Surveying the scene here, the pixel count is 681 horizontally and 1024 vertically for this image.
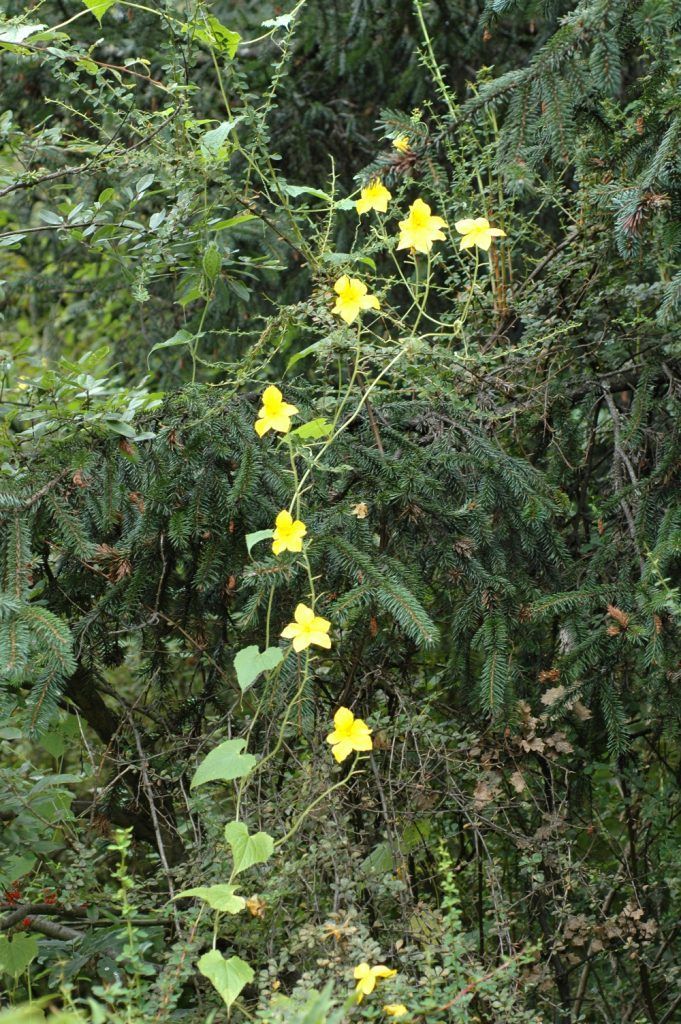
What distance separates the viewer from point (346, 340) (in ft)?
7.25

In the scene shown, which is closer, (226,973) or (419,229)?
(226,973)

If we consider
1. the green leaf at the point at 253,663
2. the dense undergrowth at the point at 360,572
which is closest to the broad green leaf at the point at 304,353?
the dense undergrowth at the point at 360,572

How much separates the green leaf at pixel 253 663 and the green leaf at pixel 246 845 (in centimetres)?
23

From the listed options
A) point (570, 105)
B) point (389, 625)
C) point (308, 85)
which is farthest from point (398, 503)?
point (308, 85)

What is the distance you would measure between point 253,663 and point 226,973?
49 centimetres

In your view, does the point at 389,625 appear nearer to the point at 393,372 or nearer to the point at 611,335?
the point at 393,372

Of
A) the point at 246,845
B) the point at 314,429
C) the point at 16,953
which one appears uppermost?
the point at 314,429

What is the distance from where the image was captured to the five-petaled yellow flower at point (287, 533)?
1.98 metres

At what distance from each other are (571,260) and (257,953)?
1.67 m

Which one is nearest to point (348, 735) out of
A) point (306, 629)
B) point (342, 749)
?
point (342, 749)

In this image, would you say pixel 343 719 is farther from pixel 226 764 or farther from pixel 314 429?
pixel 314 429

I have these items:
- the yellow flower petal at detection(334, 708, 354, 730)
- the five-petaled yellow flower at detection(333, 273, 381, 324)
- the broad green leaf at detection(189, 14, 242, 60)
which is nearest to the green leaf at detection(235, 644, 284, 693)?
the yellow flower petal at detection(334, 708, 354, 730)

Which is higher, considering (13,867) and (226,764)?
(226,764)

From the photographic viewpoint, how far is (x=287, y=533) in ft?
6.55
